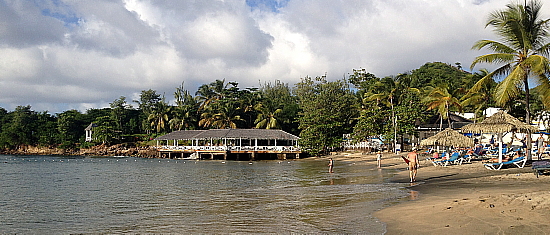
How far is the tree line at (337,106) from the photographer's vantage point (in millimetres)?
18453

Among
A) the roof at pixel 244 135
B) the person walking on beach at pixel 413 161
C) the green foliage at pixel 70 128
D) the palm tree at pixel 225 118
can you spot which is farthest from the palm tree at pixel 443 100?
the green foliage at pixel 70 128

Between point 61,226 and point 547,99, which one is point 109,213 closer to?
point 61,226

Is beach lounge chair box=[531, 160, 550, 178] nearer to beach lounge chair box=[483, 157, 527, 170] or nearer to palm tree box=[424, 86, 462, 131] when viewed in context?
beach lounge chair box=[483, 157, 527, 170]

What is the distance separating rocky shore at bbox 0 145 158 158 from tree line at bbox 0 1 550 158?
1.13 metres

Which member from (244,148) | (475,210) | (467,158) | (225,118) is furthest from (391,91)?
(475,210)

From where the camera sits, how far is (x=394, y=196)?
1257 cm

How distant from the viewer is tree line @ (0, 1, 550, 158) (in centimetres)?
1845

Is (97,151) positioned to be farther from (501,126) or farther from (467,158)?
(501,126)

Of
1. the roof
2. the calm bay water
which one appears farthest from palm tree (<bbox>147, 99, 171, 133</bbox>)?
the calm bay water

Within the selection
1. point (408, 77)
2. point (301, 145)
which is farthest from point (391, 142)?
point (301, 145)

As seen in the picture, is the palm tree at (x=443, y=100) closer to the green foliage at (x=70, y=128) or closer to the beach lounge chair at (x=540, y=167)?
the beach lounge chair at (x=540, y=167)

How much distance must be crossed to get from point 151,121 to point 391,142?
44282 mm

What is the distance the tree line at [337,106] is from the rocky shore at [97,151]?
1127mm

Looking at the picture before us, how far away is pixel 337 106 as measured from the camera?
4684cm
